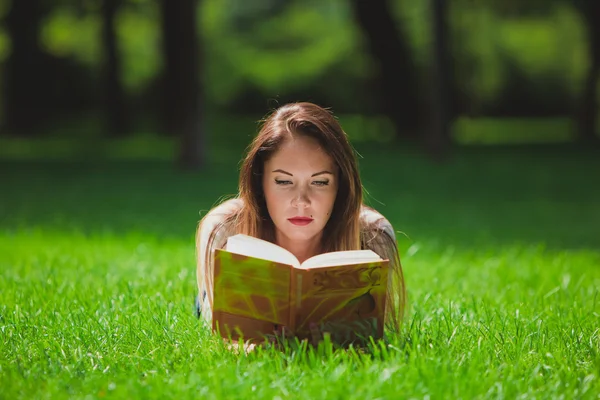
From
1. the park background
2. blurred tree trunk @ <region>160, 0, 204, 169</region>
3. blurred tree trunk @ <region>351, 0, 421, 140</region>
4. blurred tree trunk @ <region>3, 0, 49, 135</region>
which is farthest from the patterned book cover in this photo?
blurred tree trunk @ <region>3, 0, 49, 135</region>

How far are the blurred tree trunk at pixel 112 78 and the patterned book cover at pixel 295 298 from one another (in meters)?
19.5

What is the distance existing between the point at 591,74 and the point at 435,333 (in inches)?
704

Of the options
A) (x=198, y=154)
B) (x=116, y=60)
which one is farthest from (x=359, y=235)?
(x=116, y=60)

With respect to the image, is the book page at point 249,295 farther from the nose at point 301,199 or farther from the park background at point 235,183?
the nose at point 301,199

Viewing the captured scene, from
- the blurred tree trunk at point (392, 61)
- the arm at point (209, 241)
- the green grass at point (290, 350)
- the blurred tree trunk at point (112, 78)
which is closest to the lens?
the green grass at point (290, 350)

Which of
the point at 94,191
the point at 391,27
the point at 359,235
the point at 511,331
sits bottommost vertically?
the point at 94,191

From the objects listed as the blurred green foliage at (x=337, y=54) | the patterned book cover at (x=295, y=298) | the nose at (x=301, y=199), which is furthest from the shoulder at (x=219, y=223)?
the blurred green foliage at (x=337, y=54)

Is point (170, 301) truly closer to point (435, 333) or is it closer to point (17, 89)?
point (435, 333)

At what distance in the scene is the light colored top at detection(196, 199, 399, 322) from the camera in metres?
3.69

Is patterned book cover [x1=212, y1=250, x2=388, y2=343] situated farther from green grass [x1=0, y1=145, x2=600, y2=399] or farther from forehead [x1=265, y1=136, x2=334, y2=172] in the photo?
forehead [x1=265, y1=136, x2=334, y2=172]

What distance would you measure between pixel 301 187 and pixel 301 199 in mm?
58

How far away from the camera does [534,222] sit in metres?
9.19

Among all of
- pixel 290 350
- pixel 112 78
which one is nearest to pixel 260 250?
pixel 290 350

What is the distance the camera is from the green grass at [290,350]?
291 centimetres
